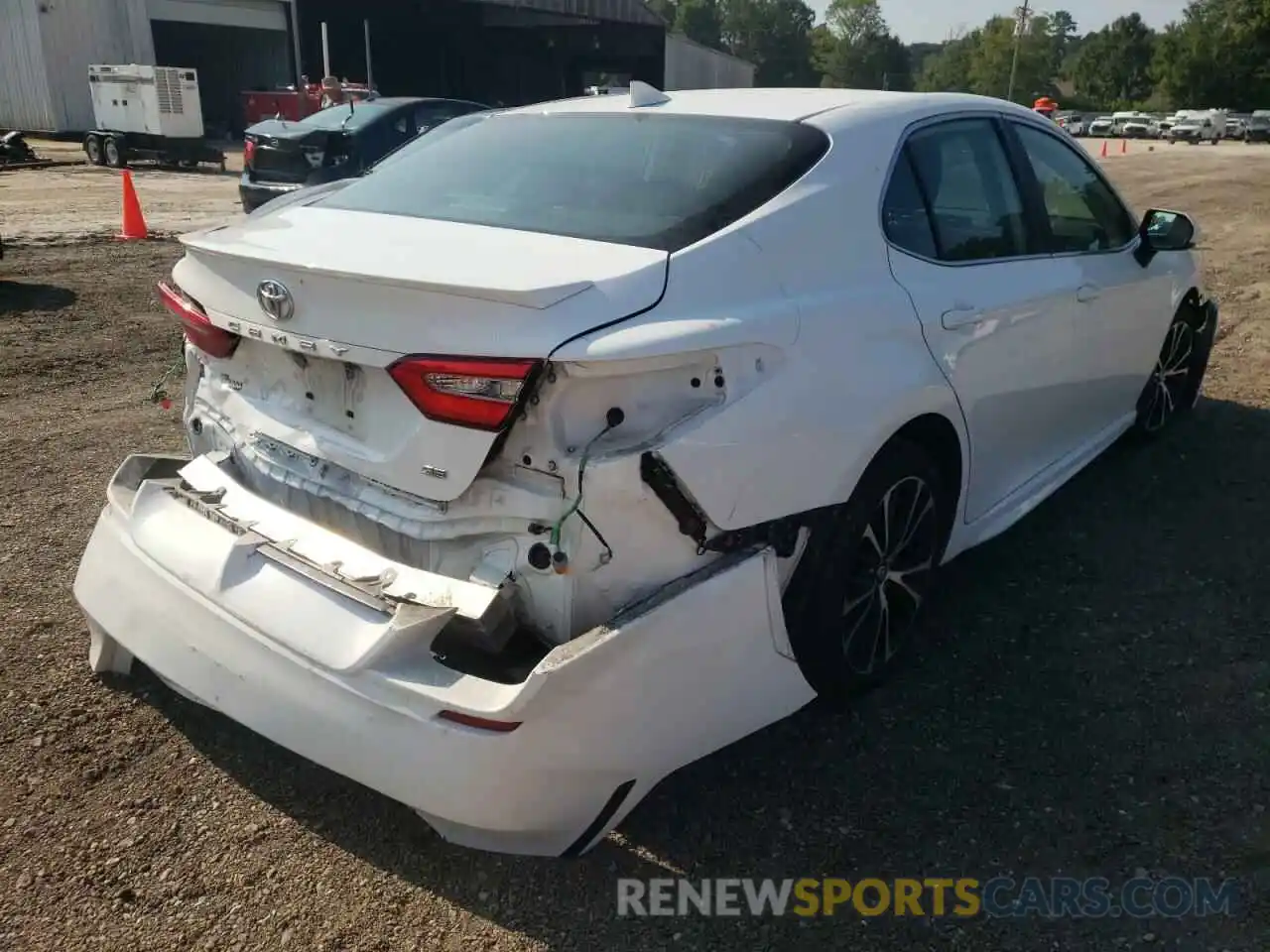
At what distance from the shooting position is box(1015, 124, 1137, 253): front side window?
153 inches

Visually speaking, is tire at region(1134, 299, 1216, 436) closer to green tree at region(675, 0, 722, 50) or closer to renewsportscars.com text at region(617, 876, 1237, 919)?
renewsportscars.com text at region(617, 876, 1237, 919)

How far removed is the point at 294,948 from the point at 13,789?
1030mm

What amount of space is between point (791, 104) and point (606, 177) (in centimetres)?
71

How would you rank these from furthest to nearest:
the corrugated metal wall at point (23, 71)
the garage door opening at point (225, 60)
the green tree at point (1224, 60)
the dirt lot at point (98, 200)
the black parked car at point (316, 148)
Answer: the green tree at point (1224, 60)
the garage door opening at point (225, 60)
the corrugated metal wall at point (23, 71)
the dirt lot at point (98, 200)
the black parked car at point (316, 148)

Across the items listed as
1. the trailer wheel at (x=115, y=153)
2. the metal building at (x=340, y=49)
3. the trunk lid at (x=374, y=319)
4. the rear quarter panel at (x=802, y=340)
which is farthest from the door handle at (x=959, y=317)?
the metal building at (x=340, y=49)

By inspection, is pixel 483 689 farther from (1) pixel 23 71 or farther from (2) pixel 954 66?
(2) pixel 954 66

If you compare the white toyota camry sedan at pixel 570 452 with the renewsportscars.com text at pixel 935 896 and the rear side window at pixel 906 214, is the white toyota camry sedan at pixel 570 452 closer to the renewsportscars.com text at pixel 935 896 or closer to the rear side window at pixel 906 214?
the rear side window at pixel 906 214

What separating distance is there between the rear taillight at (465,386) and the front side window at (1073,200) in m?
2.52

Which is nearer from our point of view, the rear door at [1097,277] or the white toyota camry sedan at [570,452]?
the white toyota camry sedan at [570,452]

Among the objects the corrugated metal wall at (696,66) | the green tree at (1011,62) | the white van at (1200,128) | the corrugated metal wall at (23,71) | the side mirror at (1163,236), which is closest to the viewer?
the side mirror at (1163,236)

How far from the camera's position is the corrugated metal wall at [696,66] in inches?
1668

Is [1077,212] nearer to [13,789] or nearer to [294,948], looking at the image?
[294,948]

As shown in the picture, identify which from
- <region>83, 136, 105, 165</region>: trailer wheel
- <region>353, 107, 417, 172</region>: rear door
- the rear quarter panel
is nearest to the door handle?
the rear quarter panel

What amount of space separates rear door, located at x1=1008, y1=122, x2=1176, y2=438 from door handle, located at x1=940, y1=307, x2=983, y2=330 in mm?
803
